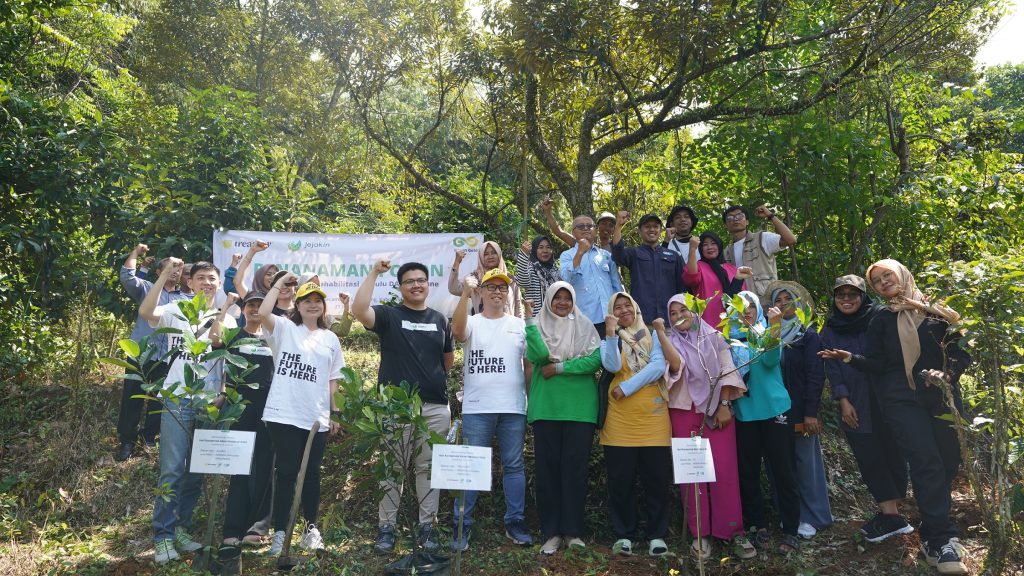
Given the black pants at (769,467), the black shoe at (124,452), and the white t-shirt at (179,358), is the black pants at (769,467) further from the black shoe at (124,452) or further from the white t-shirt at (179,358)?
the black shoe at (124,452)

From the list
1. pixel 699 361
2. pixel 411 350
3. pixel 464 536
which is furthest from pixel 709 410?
pixel 411 350

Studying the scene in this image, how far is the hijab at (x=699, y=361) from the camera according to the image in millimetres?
4711

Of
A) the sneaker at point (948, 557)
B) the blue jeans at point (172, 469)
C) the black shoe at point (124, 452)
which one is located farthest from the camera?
the black shoe at point (124, 452)

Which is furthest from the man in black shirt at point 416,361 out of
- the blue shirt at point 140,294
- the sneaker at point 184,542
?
the blue shirt at point 140,294

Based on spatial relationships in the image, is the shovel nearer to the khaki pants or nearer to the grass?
the grass

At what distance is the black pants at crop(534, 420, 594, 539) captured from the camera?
182 inches

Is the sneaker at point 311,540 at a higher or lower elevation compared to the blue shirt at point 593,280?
lower

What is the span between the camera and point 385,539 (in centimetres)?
450

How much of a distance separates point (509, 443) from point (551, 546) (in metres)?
0.70

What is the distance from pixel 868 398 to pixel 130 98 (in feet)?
37.1

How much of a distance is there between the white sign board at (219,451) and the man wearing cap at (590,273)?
2891 mm

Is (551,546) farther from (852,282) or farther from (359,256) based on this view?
(359,256)

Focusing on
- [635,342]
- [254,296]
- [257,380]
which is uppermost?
[254,296]

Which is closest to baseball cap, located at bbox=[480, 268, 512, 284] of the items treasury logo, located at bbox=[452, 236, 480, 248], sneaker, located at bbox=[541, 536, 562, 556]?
sneaker, located at bbox=[541, 536, 562, 556]
